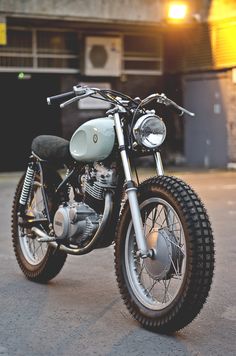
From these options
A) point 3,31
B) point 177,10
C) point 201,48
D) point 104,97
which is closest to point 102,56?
point 177,10

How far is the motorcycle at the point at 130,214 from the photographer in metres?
4.55

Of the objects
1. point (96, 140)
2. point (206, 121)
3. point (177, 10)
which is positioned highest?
point (177, 10)

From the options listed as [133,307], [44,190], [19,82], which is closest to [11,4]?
[19,82]

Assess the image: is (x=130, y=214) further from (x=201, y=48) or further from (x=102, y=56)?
(x=201, y=48)

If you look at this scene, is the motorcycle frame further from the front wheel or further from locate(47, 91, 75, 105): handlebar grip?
locate(47, 91, 75, 105): handlebar grip

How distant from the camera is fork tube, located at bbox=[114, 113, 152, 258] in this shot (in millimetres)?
4801

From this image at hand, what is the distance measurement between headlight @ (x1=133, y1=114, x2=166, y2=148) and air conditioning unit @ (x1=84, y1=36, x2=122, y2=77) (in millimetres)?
14736

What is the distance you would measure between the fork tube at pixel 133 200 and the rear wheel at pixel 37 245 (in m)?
1.19

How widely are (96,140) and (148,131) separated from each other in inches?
Answer: 17.3

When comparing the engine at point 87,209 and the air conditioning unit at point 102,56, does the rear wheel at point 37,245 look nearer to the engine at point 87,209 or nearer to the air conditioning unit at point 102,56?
the engine at point 87,209

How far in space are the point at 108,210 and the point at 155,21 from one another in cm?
1435

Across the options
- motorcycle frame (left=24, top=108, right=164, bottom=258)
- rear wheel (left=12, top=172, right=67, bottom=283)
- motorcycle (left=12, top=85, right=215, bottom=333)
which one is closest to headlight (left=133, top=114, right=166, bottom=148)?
motorcycle (left=12, top=85, right=215, bottom=333)

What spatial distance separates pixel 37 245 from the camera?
638cm

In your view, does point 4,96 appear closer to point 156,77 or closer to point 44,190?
point 156,77
